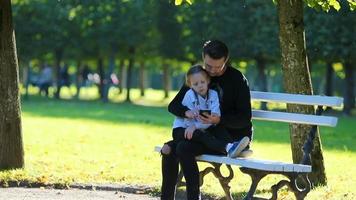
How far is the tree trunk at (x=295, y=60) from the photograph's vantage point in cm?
923

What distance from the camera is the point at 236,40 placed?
116 ft

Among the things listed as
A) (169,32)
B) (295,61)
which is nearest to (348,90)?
(169,32)

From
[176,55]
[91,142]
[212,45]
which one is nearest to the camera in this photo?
[212,45]

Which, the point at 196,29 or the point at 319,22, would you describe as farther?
the point at 196,29

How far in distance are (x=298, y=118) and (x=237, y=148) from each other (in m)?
0.76

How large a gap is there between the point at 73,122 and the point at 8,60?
38.6ft

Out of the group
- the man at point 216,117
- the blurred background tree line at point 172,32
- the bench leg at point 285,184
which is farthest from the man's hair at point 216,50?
the blurred background tree line at point 172,32

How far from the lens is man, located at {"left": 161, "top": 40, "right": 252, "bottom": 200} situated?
729 cm

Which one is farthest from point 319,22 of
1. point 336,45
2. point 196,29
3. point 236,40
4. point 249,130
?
point 249,130

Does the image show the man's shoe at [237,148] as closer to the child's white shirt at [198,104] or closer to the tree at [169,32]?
the child's white shirt at [198,104]

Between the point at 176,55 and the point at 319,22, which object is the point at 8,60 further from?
the point at 176,55

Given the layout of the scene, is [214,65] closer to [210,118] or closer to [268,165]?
[210,118]

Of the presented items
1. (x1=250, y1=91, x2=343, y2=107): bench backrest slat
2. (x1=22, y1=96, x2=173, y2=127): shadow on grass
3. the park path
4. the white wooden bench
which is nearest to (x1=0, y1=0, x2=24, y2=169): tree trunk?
the park path

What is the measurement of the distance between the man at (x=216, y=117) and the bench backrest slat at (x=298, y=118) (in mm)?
387
